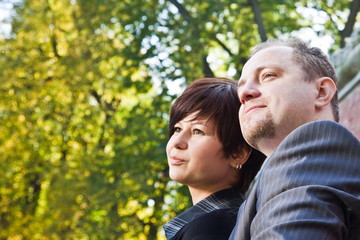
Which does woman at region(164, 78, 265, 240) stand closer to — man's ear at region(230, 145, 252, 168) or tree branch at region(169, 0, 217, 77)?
man's ear at region(230, 145, 252, 168)

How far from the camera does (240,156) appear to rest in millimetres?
2676

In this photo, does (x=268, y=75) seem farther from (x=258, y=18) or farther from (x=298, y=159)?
(x=258, y=18)

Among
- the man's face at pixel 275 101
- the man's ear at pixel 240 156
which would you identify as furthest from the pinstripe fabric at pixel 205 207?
the man's face at pixel 275 101

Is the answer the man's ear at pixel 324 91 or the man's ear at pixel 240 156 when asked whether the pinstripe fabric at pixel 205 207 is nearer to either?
the man's ear at pixel 240 156

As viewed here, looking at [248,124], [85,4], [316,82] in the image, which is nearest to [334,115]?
[316,82]

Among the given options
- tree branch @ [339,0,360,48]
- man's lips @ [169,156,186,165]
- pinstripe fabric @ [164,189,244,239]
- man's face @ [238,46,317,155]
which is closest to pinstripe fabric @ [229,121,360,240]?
man's face @ [238,46,317,155]

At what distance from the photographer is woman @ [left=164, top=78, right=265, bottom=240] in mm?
2580

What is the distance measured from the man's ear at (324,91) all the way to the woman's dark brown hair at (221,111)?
2.13 feet

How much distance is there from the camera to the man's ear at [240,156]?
2658 mm

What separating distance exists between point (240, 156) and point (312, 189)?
1170 mm

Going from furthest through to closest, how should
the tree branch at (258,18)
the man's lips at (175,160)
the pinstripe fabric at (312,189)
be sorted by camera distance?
the tree branch at (258,18) < the man's lips at (175,160) < the pinstripe fabric at (312,189)

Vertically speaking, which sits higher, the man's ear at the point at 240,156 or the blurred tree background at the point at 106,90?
the man's ear at the point at 240,156

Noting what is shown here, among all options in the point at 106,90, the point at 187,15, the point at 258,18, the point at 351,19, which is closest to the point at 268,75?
the point at 258,18

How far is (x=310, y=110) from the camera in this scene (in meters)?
1.94
